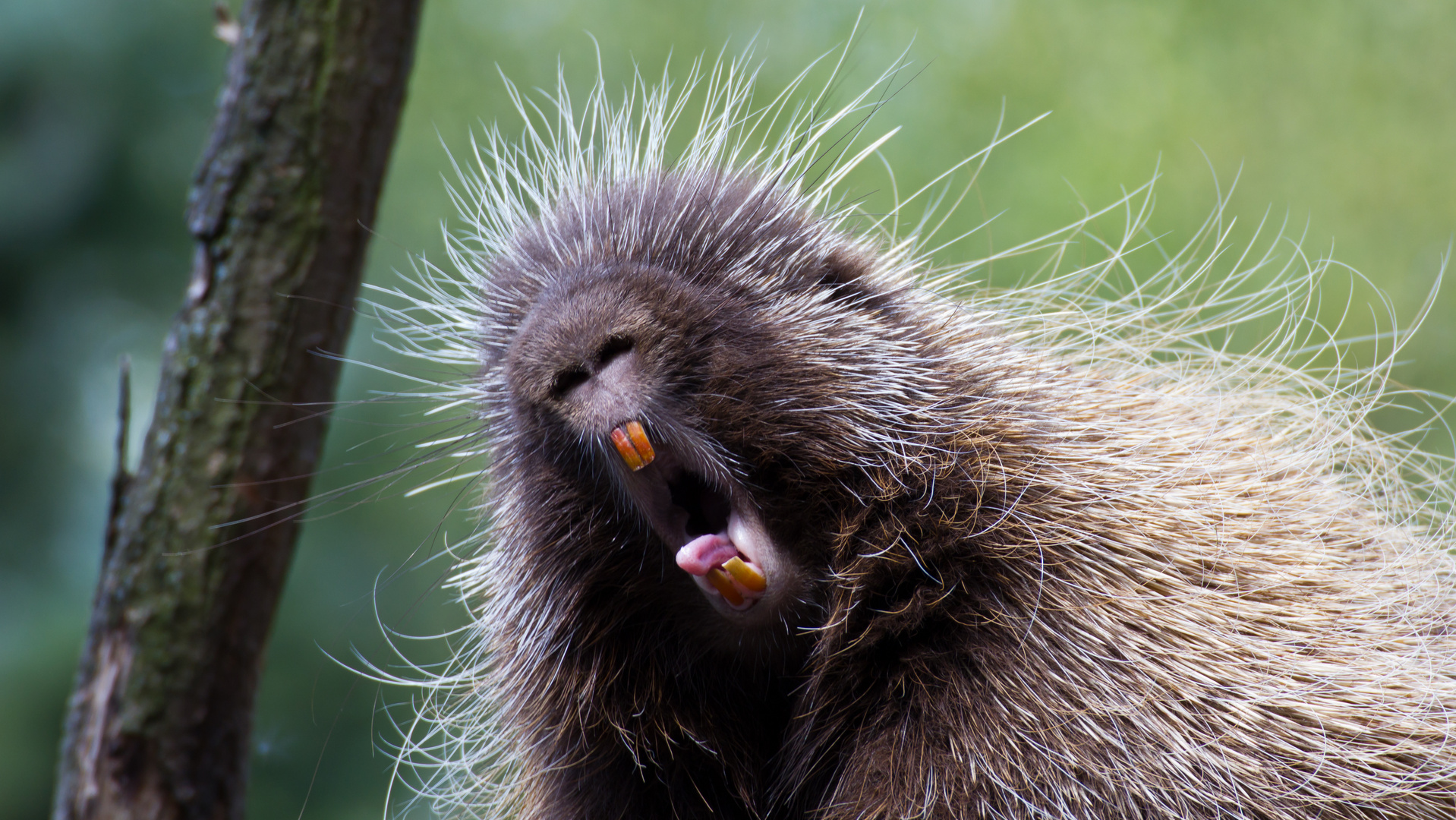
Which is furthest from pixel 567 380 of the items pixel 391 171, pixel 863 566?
pixel 391 171

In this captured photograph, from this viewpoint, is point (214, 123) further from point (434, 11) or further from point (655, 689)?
point (434, 11)

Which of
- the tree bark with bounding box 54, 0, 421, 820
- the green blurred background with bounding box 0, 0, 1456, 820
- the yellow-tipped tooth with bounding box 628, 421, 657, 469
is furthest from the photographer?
the green blurred background with bounding box 0, 0, 1456, 820

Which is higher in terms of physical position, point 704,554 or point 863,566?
point 704,554

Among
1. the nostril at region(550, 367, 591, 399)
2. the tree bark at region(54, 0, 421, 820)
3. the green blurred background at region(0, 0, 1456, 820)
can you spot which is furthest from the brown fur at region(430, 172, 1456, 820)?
the green blurred background at region(0, 0, 1456, 820)

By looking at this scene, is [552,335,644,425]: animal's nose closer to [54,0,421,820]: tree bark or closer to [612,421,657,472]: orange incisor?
[612,421,657,472]: orange incisor

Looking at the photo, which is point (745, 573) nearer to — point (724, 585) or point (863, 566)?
point (724, 585)

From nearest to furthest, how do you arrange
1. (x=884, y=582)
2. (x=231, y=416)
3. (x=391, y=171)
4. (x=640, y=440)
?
1. (x=640, y=440)
2. (x=884, y=582)
3. (x=231, y=416)
4. (x=391, y=171)

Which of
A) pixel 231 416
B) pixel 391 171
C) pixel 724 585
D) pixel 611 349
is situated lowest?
pixel 724 585
